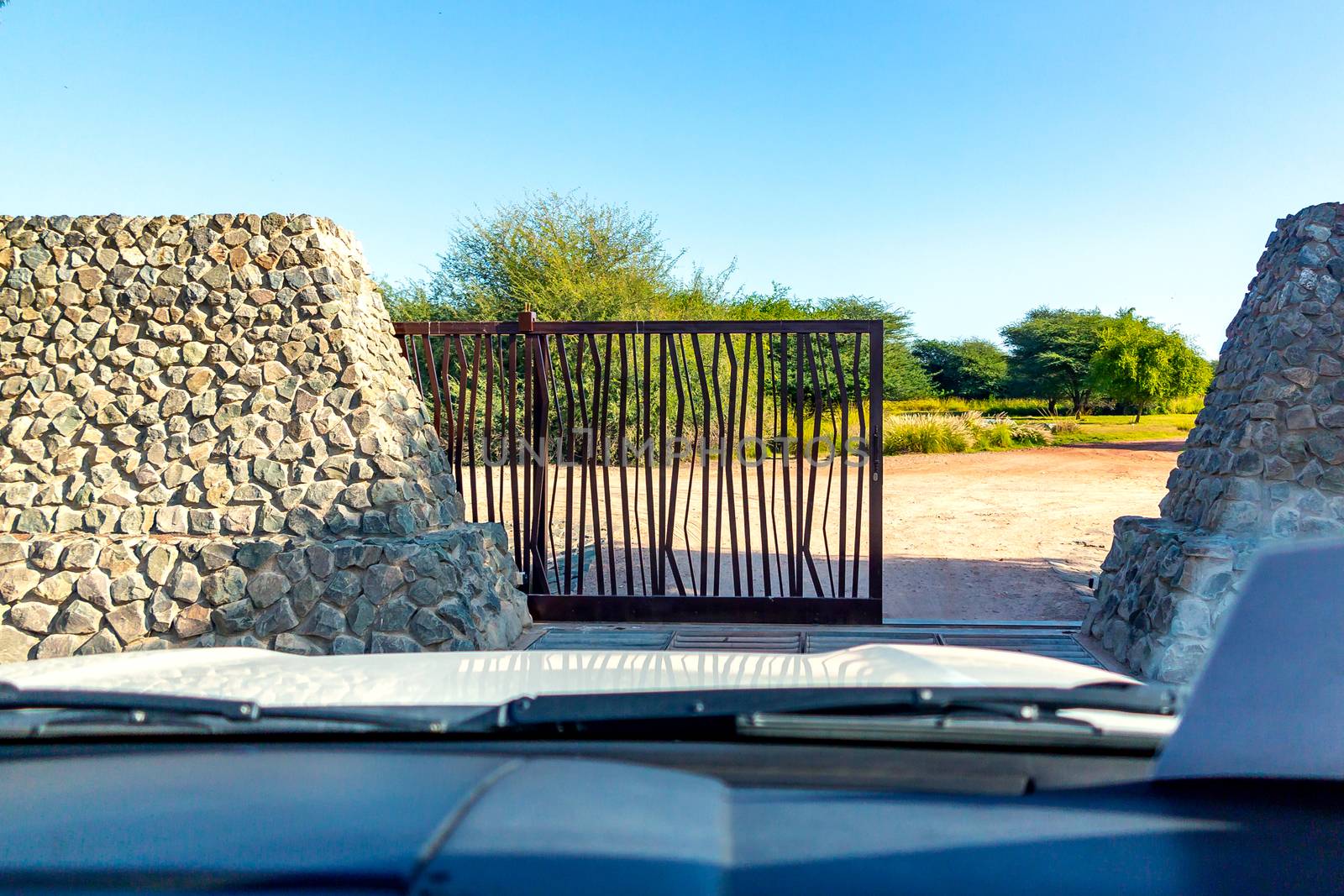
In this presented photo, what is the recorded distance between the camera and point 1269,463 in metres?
5.52

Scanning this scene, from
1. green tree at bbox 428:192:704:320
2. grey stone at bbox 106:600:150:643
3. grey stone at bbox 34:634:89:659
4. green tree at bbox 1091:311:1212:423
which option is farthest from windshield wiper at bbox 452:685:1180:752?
green tree at bbox 1091:311:1212:423

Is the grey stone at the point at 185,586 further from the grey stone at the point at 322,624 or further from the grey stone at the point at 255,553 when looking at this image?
the grey stone at the point at 322,624

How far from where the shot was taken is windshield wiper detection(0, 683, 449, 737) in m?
1.81

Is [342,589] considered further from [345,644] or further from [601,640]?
[601,640]

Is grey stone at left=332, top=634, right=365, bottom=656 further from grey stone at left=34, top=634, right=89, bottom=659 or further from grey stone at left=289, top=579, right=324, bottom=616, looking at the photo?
grey stone at left=34, top=634, right=89, bottom=659

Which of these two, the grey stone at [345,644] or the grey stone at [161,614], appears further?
the grey stone at [345,644]

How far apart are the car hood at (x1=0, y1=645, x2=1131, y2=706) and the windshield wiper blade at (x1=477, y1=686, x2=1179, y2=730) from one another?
130mm

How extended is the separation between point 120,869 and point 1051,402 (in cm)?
4100

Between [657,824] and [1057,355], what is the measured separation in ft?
131

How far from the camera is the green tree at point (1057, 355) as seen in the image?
3747cm

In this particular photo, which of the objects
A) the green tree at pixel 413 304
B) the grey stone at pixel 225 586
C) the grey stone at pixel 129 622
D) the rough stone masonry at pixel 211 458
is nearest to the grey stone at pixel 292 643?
the rough stone masonry at pixel 211 458

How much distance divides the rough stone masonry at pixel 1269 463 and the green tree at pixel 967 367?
36527mm

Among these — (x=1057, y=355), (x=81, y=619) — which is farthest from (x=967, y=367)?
(x=81, y=619)

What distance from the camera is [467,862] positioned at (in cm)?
123
